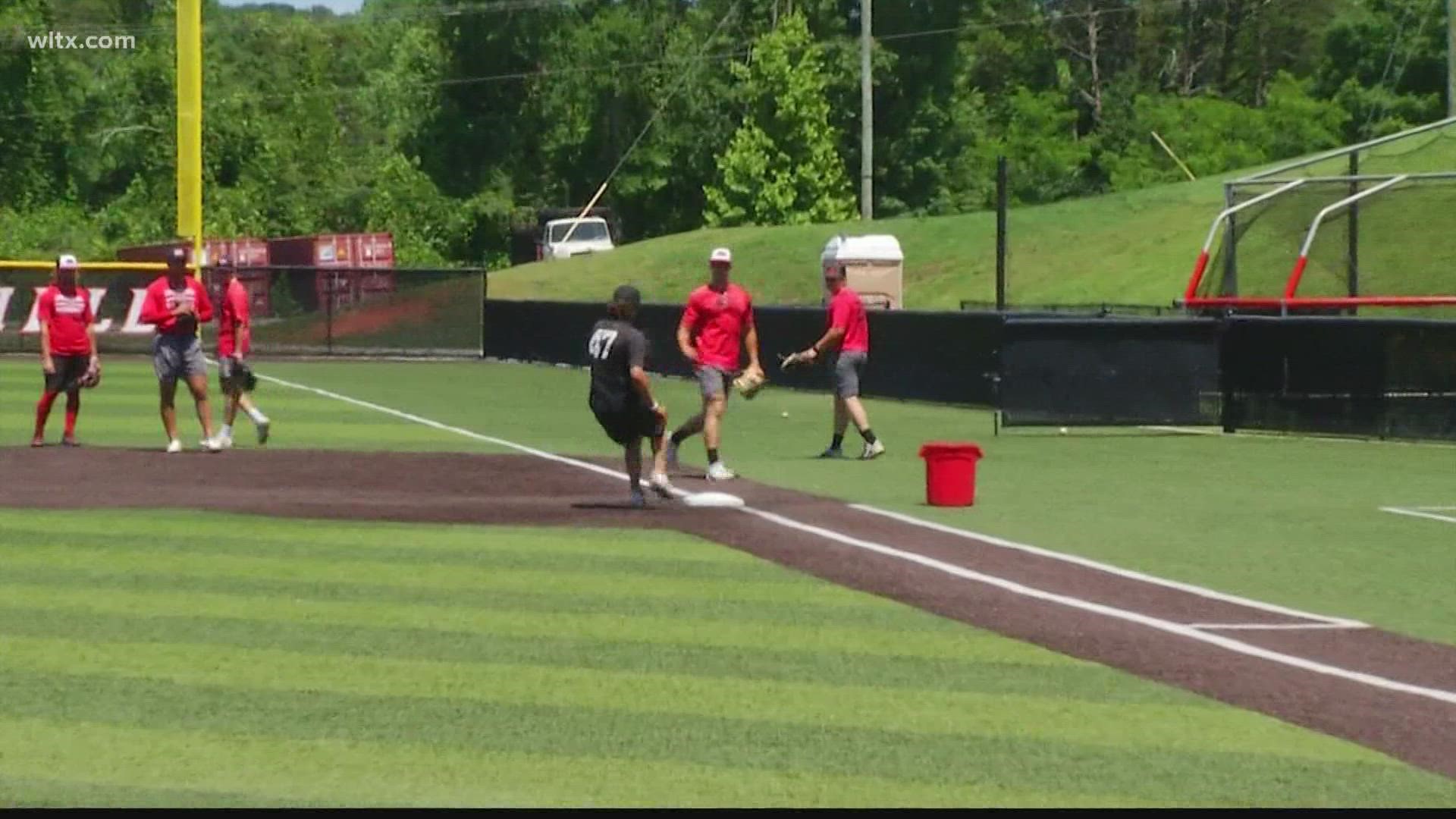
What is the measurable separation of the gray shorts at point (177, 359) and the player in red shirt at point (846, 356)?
233 inches

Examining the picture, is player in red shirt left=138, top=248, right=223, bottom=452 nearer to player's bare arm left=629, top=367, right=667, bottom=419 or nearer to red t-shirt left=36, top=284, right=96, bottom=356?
red t-shirt left=36, top=284, right=96, bottom=356

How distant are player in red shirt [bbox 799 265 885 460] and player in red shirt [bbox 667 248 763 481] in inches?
82.3

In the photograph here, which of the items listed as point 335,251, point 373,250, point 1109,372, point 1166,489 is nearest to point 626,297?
point 1166,489

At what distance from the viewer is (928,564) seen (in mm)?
14742

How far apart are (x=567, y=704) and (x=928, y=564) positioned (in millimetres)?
5312

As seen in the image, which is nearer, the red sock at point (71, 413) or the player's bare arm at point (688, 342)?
the player's bare arm at point (688, 342)

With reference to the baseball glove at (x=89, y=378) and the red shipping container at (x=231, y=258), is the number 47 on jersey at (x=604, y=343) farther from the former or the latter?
the red shipping container at (x=231, y=258)

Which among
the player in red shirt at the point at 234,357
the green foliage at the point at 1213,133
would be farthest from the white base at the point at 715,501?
the green foliage at the point at 1213,133

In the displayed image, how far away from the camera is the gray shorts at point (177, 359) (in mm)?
23016

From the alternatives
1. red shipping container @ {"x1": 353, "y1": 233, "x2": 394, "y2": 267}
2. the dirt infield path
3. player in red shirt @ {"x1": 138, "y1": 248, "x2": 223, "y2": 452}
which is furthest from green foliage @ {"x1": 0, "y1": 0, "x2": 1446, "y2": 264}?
the dirt infield path

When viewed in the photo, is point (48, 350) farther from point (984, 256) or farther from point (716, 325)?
point (984, 256)

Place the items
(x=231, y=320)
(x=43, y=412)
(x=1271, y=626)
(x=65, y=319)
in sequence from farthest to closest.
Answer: (x=231, y=320) → (x=43, y=412) → (x=65, y=319) → (x=1271, y=626)

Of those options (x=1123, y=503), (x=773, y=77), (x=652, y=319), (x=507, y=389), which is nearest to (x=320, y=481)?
(x=1123, y=503)

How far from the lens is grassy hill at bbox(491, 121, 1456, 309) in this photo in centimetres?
5406
